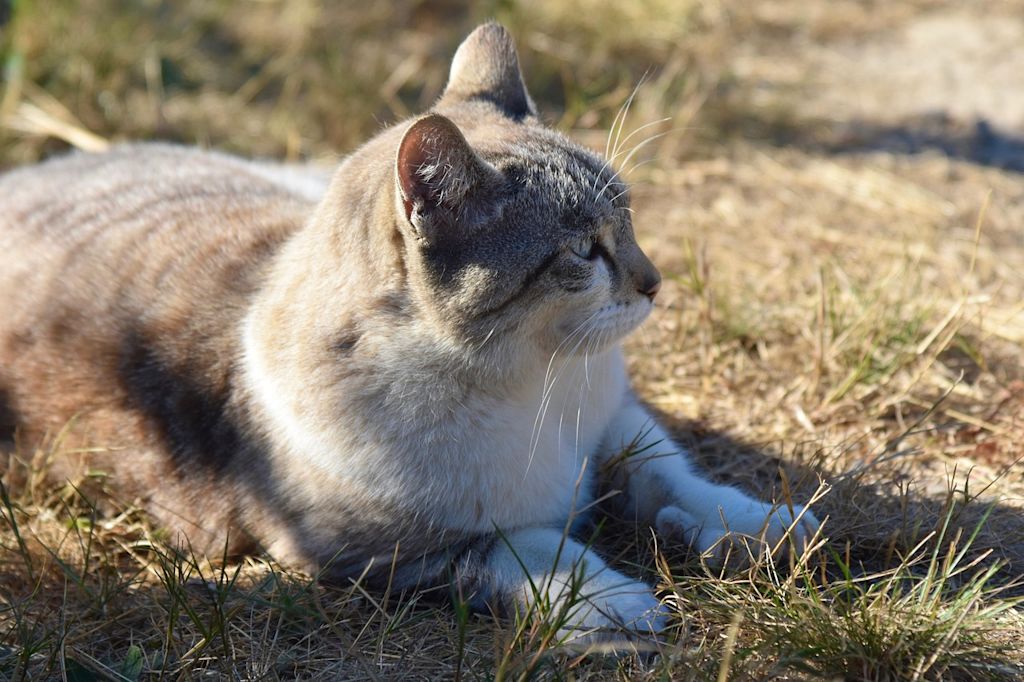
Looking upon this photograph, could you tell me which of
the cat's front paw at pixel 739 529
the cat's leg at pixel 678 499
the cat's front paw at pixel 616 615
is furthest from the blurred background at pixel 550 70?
the cat's front paw at pixel 616 615

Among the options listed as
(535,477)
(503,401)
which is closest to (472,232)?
(503,401)

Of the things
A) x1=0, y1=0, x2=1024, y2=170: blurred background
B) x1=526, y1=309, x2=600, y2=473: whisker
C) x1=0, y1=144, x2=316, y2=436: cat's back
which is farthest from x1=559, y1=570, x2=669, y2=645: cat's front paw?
x1=0, y1=0, x2=1024, y2=170: blurred background

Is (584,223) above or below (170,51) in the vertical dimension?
above

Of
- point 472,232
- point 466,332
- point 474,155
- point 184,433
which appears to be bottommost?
point 184,433

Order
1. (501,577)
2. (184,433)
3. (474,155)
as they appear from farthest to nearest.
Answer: (184,433), (501,577), (474,155)

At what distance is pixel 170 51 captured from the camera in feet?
16.9

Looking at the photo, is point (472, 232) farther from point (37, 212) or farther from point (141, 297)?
point (37, 212)

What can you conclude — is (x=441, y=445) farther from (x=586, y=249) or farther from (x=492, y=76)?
(x=492, y=76)

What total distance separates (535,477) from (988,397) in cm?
150

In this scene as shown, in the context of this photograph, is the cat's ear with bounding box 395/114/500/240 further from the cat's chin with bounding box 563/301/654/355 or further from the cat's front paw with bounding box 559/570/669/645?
the cat's front paw with bounding box 559/570/669/645

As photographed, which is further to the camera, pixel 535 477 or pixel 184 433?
pixel 184 433

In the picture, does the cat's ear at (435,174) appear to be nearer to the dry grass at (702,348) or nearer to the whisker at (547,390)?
the whisker at (547,390)

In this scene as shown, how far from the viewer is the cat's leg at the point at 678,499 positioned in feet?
7.59

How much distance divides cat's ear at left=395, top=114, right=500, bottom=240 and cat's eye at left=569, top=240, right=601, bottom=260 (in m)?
0.25
